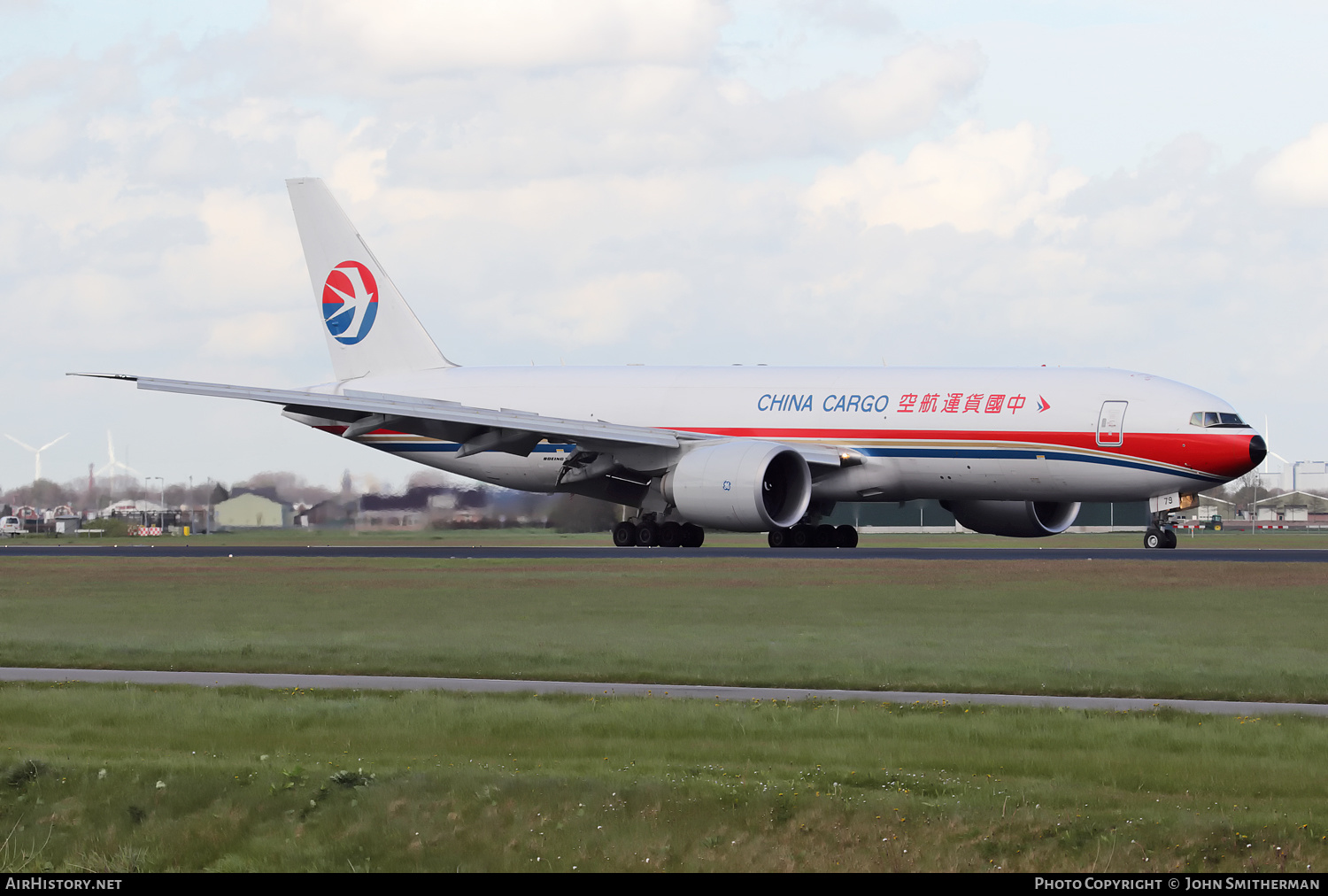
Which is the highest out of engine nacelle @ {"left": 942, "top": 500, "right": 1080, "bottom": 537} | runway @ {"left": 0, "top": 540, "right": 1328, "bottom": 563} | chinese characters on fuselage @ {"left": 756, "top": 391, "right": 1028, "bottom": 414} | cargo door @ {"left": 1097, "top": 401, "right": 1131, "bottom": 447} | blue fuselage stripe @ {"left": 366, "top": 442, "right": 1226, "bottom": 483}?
chinese characters on fuselage @ {"left": 756, "top": 391, "right": 1028, "bottom": 414}

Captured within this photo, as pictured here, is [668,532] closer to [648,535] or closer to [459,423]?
[648,535]

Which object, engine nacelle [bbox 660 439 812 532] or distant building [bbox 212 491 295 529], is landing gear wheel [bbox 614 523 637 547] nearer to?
engine nacelle [bbox 660 439 812 532]

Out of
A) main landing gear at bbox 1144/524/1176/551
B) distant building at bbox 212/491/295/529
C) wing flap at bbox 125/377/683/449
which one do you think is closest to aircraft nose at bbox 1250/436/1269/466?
main landing gear at bbox 1144/524/1176/551

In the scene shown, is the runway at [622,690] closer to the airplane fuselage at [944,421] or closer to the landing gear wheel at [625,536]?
the airplane fuselage at [944,421]

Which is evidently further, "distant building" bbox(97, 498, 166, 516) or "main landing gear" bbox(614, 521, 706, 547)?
"distant building" bbox(97, 498, 166, 516)

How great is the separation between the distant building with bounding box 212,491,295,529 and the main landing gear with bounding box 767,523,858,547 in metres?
29.8

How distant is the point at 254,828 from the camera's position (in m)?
13.6

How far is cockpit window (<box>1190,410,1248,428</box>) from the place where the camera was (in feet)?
143

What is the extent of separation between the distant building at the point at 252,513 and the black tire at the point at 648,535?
26.3 metres

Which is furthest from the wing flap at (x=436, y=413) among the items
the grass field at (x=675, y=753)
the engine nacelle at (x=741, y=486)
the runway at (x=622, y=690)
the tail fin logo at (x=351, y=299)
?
the runway at (x=622, y=690)

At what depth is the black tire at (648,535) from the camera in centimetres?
5012

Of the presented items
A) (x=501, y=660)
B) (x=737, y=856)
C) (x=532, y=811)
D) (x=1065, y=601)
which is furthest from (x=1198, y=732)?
(x=1065, y=601)
